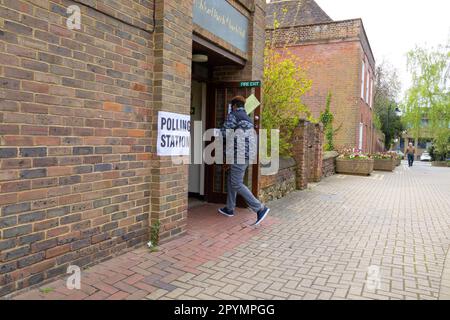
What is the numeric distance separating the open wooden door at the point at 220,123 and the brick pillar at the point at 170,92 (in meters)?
2.12

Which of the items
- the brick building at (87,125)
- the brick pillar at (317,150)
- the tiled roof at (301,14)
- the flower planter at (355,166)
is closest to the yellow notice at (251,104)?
the brick building at (87,125)

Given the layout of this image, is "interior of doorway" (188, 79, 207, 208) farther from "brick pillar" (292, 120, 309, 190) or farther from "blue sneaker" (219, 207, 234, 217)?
"brick pillar" (292, 120, 309, 190)

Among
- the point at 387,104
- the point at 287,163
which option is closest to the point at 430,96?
the point at 387,104

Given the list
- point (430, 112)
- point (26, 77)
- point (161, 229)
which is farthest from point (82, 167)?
point (430, 112)

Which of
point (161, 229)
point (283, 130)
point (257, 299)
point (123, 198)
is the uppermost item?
point (283, 130)

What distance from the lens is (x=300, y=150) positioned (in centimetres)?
1026

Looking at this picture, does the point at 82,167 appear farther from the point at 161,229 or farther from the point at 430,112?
the point at 430,112

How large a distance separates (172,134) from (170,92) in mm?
514

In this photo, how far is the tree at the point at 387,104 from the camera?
1374 inches

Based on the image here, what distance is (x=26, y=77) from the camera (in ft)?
9.97

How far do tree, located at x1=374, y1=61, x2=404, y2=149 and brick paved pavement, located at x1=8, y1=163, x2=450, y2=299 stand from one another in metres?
29.3

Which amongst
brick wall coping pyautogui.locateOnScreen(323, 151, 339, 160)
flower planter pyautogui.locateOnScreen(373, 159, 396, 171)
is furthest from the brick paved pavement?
flower planter pyautogui.locateOnScreen(373, 159, 396, 171)

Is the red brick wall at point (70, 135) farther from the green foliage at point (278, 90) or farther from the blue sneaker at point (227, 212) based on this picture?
the green foliage at point (278, 90)

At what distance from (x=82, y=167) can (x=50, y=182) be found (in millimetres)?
374
